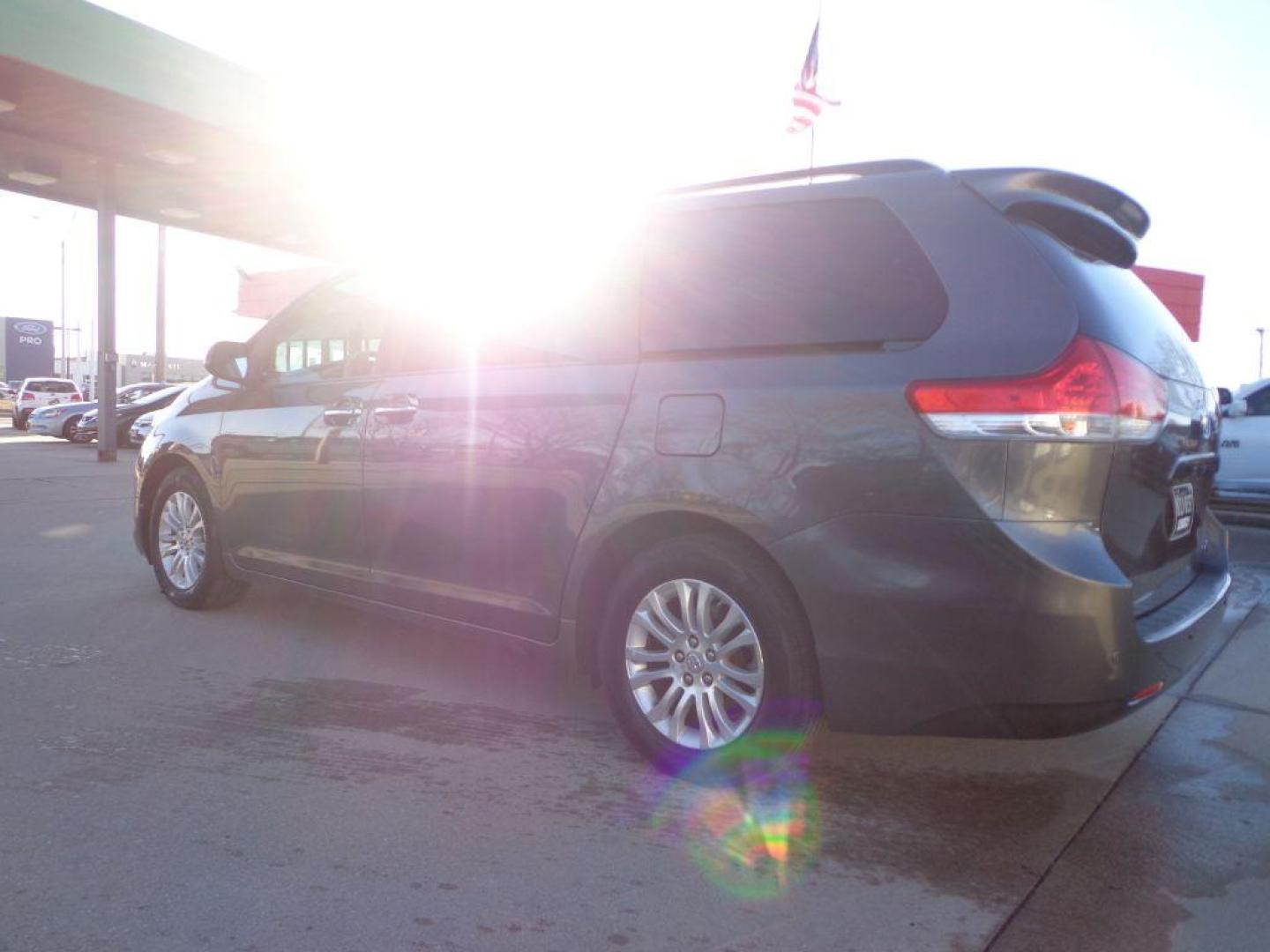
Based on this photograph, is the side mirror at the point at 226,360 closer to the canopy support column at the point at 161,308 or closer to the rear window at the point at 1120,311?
the rear window at the point at 1120,311

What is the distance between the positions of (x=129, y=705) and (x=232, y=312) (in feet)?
176

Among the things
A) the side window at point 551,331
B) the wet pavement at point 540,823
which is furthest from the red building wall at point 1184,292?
the side window at point 551,331

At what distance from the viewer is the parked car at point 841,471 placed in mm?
2713

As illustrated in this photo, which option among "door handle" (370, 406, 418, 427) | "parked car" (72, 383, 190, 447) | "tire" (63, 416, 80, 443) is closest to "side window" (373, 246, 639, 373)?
"door handle" (370, 406, 418, 427)

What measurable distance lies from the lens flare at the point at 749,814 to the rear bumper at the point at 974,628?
0.30 meters

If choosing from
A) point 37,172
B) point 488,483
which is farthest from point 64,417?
point 488,483

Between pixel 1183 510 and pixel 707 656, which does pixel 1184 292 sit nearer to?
pixel 1183 510

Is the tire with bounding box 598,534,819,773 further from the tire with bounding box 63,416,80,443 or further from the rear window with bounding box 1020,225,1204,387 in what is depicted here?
the tire with bounding box 63,416,80,443

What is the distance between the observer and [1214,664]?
4.89m

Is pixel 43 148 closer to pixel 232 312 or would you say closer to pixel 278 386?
pixel 278 386

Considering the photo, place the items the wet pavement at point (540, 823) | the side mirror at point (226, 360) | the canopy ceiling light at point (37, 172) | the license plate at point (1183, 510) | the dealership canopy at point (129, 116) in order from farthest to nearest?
the canopy ceiling light at point (37, 172) < the dealership canopy at point (129, 116) < the side mirror at point (226, 360) < the license plate at point (1183, 510) < the wet pavement at point (540, 823)

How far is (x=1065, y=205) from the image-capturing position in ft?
9.93

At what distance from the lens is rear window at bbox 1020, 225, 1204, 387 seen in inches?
111

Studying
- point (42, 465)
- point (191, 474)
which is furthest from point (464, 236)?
point (42, 465)
